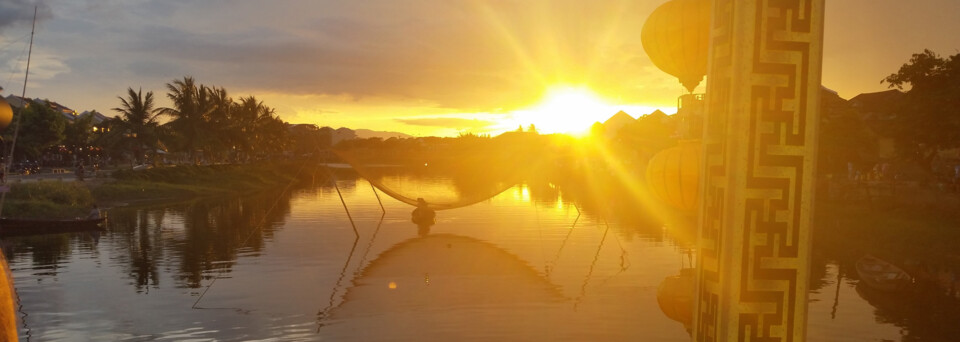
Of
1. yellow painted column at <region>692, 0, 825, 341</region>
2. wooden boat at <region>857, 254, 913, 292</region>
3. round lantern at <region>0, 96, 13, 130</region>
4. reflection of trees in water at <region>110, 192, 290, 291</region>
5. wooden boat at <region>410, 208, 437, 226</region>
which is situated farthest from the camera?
wooden boat at <region>410, 208, 437, 226</region>

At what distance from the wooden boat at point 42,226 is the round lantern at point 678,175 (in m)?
33.2

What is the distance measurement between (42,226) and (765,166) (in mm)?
34262

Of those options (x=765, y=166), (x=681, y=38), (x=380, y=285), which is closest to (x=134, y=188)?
(x=380, y=285)

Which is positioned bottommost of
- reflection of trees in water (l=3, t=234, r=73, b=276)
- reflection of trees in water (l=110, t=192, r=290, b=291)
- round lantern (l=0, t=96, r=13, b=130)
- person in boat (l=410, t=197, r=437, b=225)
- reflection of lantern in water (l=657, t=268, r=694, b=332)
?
reflection of trees in water (l=3, t=234, r=73, b=276)

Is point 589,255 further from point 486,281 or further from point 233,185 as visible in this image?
point 233,185

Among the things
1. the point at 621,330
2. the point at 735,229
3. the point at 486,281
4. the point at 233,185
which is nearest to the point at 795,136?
the point at 735,229

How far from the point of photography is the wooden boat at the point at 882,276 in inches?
703

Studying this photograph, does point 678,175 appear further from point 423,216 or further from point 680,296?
point 423,216

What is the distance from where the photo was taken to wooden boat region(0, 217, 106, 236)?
29.3 meters

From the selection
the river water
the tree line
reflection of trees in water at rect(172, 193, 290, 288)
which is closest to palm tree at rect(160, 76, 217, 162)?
the tree line

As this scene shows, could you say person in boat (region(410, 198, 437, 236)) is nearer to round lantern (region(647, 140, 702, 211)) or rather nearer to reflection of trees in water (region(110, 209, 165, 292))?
reflection of trees in water (region(110, 209, 165, 292))

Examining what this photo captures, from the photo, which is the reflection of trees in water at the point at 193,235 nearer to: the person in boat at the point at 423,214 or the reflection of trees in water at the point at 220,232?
the reflection of trees in water at the point at 220,232

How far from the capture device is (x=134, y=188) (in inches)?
1873

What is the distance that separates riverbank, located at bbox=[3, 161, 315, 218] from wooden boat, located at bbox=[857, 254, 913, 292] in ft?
63.1
